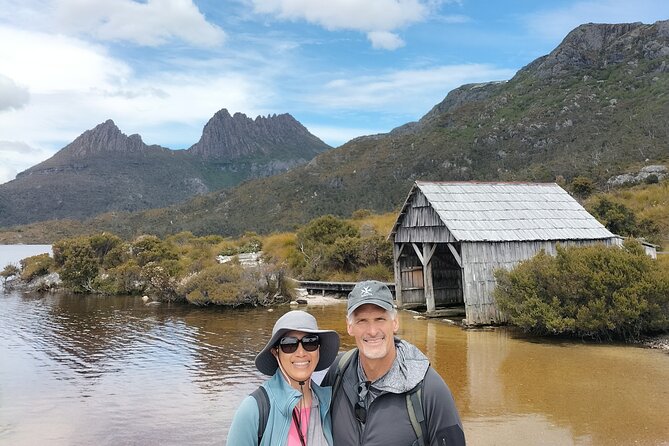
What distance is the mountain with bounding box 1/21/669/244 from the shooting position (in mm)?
49344

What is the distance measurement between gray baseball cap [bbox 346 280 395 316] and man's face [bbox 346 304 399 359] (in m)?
0.05

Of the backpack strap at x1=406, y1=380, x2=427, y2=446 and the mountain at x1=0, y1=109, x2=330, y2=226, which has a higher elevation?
the mountain at x1=0, y1=109, x2=330, y2=226

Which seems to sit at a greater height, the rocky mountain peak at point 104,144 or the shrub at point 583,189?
the rocky mountain peak at point 104,144

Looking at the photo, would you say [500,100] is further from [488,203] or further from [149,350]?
[149,350]

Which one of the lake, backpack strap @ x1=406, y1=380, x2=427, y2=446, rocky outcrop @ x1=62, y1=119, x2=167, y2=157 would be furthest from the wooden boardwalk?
rocky outcrop @ x1=62, y1=119, x2=167, y2=157

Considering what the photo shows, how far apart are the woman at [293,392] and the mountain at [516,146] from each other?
4273 centimetres

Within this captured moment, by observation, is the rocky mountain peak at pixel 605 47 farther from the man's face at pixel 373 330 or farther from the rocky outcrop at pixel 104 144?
the rocky outcrop at pixel 104 144

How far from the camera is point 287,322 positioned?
260 centimetres

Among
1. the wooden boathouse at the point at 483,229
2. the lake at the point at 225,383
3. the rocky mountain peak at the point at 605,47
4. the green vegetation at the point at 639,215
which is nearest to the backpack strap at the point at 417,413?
the lake at the point at 225,383

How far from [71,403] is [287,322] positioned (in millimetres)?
9068

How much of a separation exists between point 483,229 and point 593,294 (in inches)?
168

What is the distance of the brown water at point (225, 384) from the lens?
769cm

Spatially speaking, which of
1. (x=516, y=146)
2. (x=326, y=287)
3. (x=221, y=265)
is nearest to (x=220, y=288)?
(x=221, y=265)

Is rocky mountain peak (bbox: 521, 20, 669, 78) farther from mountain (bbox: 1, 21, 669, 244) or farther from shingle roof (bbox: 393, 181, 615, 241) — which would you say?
shingle roof (bbox: 393, 181, 615, 241)
